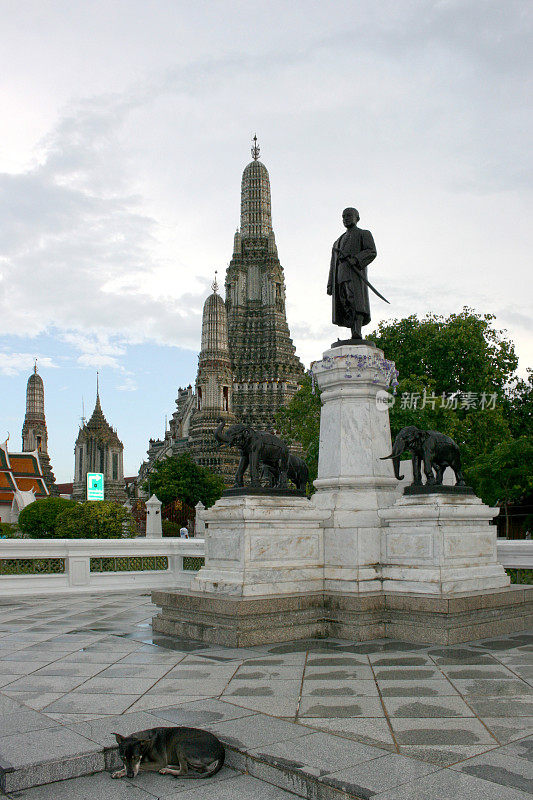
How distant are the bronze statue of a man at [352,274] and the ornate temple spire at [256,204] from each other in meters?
78.2

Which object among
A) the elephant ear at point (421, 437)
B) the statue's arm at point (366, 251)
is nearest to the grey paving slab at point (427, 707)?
the elephant ear at point (421, 437)

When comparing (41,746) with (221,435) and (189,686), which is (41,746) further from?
(221,435)

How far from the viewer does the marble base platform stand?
874cm

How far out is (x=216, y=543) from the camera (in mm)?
9867

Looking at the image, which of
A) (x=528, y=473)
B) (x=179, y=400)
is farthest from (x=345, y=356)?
(x=179, y=400)

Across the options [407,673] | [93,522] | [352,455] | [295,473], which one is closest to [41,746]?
[407,673]

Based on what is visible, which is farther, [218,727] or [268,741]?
[218,727]

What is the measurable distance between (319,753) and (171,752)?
1.00 m

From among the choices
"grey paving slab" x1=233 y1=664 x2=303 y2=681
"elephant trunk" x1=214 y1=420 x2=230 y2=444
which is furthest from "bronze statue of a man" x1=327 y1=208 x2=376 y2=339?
"grey paving slab" x1=233 y1=664 x2=303 y2=681

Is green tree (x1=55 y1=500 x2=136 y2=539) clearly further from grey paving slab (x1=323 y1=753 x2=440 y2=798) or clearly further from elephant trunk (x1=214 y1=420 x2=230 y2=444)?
grey paving slab (x1=323 y1=753 x2=440 y2=798)

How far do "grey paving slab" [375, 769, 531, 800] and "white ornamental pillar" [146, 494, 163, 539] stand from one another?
110ft

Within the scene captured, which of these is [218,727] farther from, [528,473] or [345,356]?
[528,473]

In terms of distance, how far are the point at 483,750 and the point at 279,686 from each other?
2.29 m

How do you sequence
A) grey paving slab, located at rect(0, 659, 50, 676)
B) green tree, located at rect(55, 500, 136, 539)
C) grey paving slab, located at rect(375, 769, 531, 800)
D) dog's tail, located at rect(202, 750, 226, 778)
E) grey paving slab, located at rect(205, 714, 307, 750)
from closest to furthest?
1. grey paving slab, located at rect(375, 769, 531, 800)
2. dog's tail, located at rect(202, 750, 226, 778)
3. grey paving slab, located at rect(205, 714, 307, 750)
4. grey paving slab, located at rect(0, 659, 50, 676)
5. green tree, located at rect(55, 500, 136, 539)
